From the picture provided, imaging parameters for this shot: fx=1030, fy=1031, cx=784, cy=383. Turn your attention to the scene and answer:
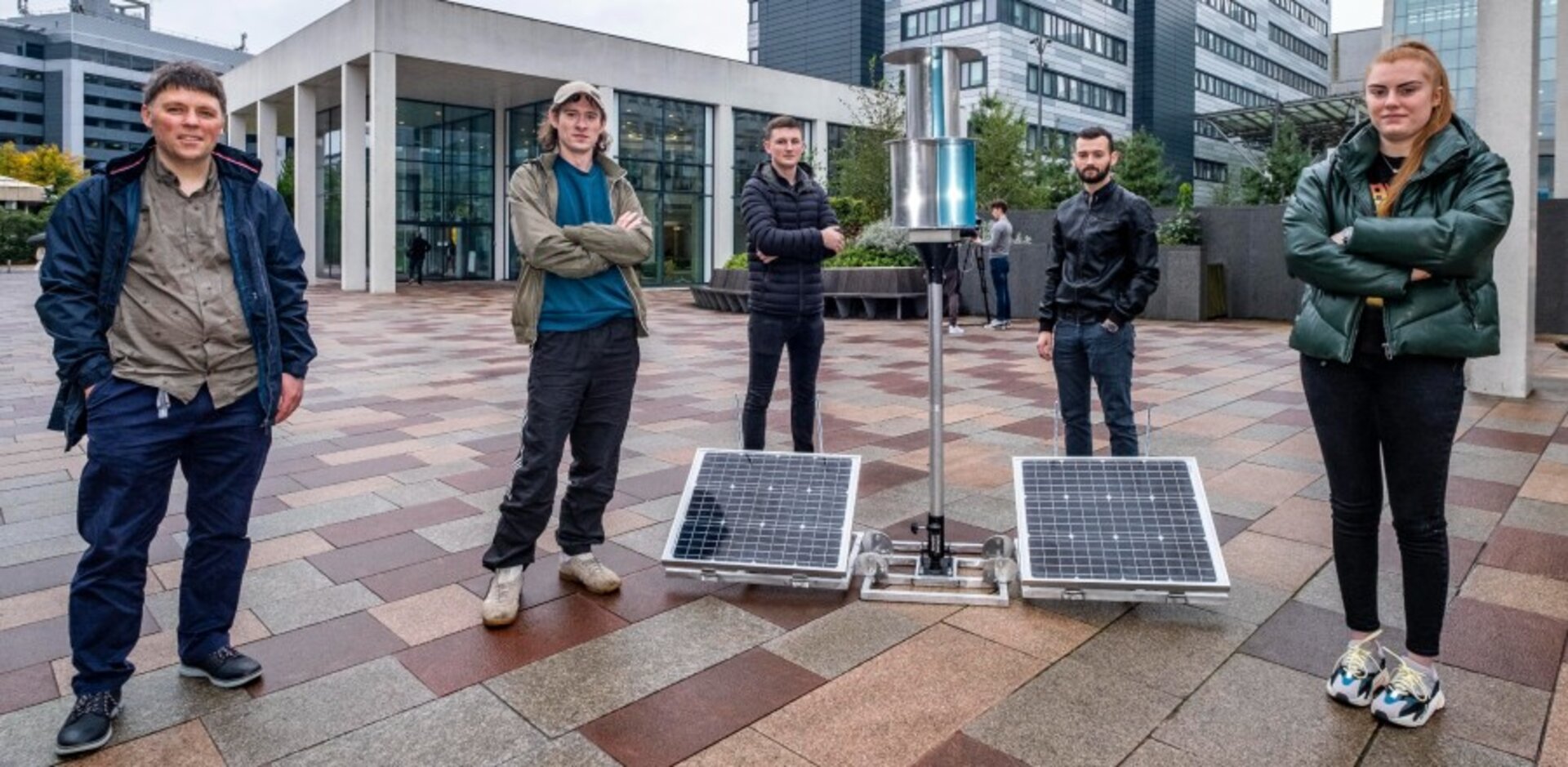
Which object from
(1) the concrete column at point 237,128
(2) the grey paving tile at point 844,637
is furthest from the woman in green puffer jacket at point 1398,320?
(1) the concrete column at point 237,128

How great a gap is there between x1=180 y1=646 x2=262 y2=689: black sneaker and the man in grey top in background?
48.0 ft

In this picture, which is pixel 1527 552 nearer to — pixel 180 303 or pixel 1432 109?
pixel 1432 109

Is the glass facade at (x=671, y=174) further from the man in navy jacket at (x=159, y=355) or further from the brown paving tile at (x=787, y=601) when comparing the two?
the man in navy jacket at (x=159, y=355)

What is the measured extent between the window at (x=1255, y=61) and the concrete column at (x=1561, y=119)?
6933 centimetres

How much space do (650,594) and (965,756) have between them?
1.66m

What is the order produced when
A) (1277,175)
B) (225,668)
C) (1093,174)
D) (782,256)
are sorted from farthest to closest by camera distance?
(1277,175)
(782,256)
(1093,174)
(225,668)

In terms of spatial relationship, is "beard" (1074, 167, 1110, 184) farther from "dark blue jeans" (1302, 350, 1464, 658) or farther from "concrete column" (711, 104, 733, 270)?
"concrete column" (711, 104, 733, 270)

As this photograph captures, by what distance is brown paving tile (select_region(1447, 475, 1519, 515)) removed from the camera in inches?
210

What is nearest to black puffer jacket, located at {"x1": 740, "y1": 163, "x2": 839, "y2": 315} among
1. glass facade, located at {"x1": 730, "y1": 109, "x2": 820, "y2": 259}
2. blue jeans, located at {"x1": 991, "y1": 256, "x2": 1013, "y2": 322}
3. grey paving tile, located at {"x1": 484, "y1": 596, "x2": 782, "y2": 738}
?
grey paving tile, located at {"x1": 484, "y1": 596, "x2": 782, "y2": 738}

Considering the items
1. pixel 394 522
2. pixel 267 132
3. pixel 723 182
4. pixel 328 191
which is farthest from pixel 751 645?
pixel 267 132

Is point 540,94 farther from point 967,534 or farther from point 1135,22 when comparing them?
point 1135,22

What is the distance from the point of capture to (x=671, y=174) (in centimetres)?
3497

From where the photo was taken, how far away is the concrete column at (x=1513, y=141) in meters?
8.88

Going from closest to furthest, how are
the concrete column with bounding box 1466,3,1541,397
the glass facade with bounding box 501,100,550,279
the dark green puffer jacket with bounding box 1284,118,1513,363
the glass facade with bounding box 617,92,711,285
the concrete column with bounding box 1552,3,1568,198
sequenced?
1. the dark green puffer jacket with bounding box 1284,118,1513,363
2. the concrete column with bounding box 1466,3,1541,397
3. the concrete column with bounding box 1552,3,1568,198
4. the glass facade with bounding box 617,92,711,285
5. the glass facade with bounding box 501,100,550,279
